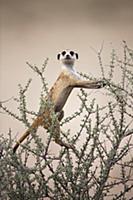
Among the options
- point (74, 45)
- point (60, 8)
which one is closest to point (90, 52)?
point (74, 45)

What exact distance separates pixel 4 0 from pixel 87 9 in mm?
298

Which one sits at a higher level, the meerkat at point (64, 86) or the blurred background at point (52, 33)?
the blurred background at point (52, 33)

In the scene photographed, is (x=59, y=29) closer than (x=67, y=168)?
No

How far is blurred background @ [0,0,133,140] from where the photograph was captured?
5.60ft

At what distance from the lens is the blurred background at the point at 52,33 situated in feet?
5.60

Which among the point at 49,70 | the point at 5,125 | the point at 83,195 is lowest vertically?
the point at 83,195

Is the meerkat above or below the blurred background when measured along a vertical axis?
below

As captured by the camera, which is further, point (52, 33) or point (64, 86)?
point (52, 33)

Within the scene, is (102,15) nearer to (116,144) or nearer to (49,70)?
(49,70)

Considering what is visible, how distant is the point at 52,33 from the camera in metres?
1.73

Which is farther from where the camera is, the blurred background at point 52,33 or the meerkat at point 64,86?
the blurred background at point 52,33

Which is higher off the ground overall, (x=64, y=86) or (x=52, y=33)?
(x=52, y=33)

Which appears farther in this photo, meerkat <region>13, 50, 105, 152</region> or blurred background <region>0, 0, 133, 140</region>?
blurred background <region>0, 0, 133, 140</region>

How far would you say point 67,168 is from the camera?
0.92 metres
